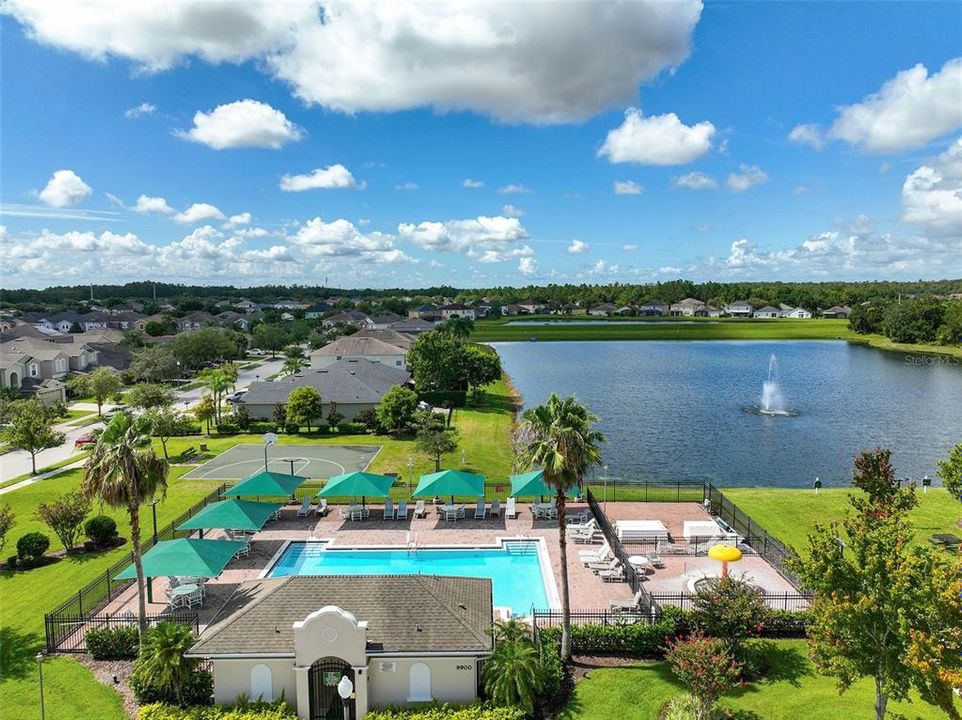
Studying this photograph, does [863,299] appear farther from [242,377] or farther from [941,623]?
[941,623]

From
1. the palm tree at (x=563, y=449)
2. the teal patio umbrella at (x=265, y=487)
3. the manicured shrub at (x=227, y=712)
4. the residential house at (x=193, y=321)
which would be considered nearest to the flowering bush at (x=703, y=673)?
the palm tree at (x=563, y=449)

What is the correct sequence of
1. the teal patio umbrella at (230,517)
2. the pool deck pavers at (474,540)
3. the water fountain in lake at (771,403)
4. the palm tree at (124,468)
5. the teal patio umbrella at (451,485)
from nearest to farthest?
the palm tree at (124,468)
the pool deck pavers at (474,540)
the teal patio umbrella at (230,517)
the teal patio umbrella at (451,485)
the water fountain in lake at (771,403)

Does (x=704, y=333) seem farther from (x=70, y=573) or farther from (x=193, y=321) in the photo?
(x=70, y=573)

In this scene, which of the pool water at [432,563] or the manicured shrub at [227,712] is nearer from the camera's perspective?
the manicured shrub at [227,712]

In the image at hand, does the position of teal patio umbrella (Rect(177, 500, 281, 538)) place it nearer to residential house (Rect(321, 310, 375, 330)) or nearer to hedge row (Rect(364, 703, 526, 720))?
hedge row (Rect(364, 703, 526, 720))

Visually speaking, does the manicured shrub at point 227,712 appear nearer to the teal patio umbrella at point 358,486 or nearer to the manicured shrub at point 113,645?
the manicured shrub at point 113,645

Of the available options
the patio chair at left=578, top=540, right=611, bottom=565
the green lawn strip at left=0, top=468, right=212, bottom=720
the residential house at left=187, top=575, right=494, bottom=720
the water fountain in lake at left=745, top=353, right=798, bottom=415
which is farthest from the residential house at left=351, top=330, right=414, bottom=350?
the residential house at left=187, top=575, right=494, bottom=720
